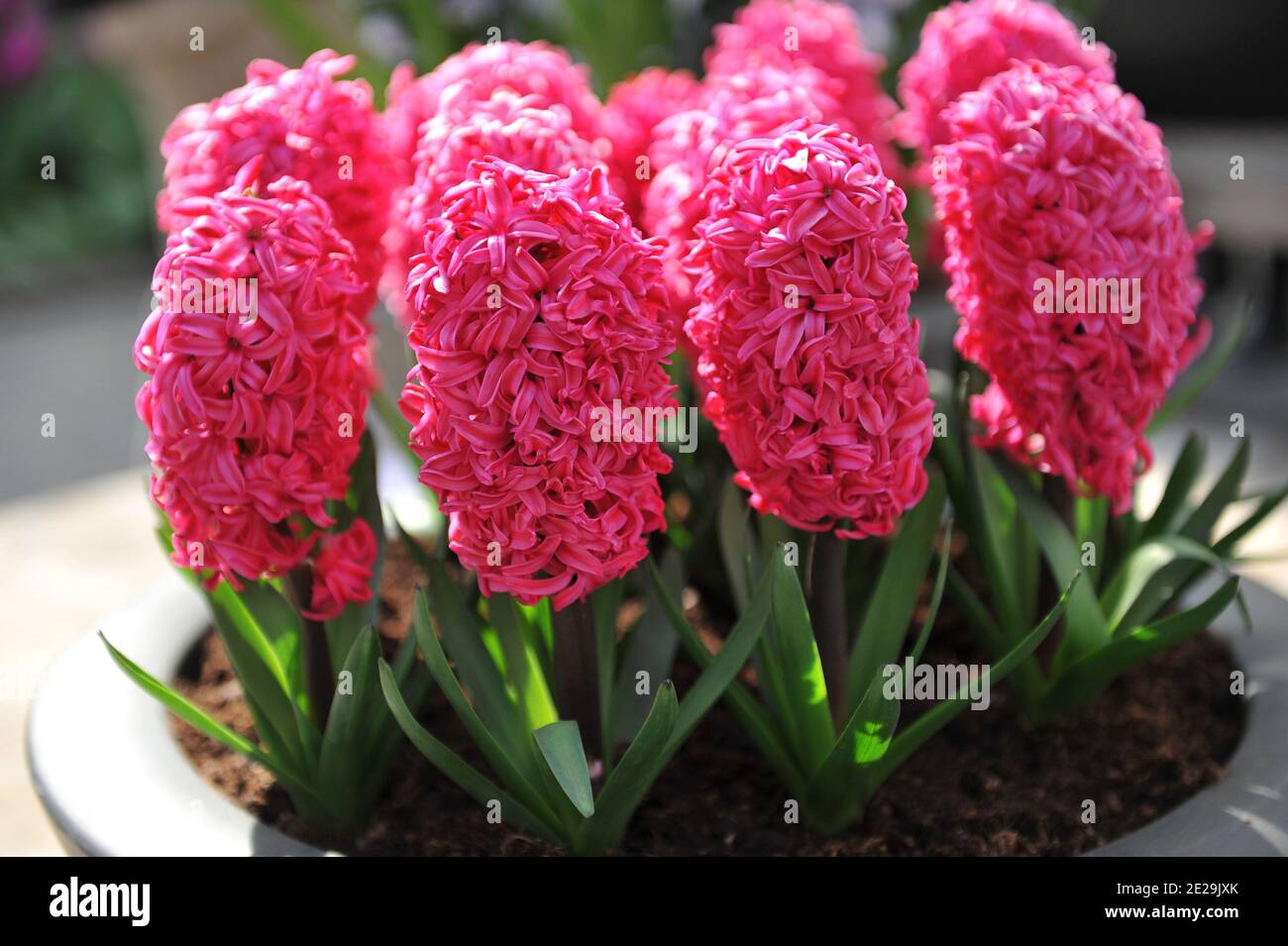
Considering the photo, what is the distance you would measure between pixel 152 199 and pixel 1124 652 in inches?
153

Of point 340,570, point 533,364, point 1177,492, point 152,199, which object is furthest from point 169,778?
point 152,199

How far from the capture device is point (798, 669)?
29.3 inches

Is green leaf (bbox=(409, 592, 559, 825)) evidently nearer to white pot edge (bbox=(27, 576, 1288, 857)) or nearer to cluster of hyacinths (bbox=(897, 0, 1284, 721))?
white pot edge (bbox=(27, 576, 1288, 857))

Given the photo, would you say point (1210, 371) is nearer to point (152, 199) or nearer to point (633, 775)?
point (633, 775)

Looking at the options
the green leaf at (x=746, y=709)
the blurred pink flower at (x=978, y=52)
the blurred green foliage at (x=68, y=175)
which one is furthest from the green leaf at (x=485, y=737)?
the blurred green foliage at (x=68, y=175)

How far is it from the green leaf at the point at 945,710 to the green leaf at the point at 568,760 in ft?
0.61

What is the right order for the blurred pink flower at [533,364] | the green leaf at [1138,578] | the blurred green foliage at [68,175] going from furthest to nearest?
the blurred green foliage at [68,175], the green leaf at [1138,578], the blurred pink flower at [533,364]

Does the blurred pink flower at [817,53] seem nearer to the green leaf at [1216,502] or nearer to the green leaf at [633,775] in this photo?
the green leaf at [1216,502]

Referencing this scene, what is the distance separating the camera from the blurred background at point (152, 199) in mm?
1814

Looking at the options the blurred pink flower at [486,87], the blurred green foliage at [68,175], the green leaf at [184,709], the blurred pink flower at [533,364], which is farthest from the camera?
the blurred green foliage at [68,175]

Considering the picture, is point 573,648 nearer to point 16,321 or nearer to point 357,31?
point 357,31

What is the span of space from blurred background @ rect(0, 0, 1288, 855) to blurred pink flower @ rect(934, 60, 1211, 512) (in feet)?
0.83
